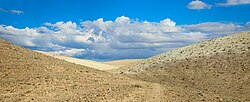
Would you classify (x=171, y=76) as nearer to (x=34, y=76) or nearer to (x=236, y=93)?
(x=236, y=93)

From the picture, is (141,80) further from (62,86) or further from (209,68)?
(209,68)

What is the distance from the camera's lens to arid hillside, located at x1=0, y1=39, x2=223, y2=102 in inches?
715

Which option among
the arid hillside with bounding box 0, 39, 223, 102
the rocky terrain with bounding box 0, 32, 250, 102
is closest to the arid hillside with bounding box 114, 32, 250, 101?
the rocky terrain with bounding box 0, 32, 250, 102

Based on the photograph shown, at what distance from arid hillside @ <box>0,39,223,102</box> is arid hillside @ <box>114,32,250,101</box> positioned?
6792 millimetres

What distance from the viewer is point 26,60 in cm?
2567

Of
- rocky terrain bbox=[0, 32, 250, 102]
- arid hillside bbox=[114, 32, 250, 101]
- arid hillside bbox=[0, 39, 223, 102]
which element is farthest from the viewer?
arid hillside bbox=[114, 32, 250, 101]

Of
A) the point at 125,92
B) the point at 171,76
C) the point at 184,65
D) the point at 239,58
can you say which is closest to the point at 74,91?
the point at 125,92

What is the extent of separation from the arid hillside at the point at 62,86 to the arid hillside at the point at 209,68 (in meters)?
6.79

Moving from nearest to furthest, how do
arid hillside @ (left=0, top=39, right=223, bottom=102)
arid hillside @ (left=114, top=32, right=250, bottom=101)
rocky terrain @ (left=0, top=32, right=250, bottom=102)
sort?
arid hillside @ (left=0, top=39, right=223, bottom=102)
rocky terrain @ (left=0, top=32, right=250, bottom=102)
arid hillside @ (left=114, top=32, right=250, bottom=101)

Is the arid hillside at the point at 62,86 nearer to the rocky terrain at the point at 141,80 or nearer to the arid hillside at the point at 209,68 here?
the rocky terrain at the point at 141,80

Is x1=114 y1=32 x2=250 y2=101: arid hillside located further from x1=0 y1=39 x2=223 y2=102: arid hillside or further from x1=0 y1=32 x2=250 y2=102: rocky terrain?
x1=0 y1=39 x2=223 y2=102: arid hillside

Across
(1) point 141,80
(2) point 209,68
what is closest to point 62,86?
(1) point 141,80

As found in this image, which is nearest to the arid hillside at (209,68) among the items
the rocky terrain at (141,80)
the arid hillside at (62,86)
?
the rocky terrain at (141,80)

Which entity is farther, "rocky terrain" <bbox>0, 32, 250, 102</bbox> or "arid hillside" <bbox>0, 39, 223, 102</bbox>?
"rocky terrain" <bbox>0, 32, 250, 102</bbox>
